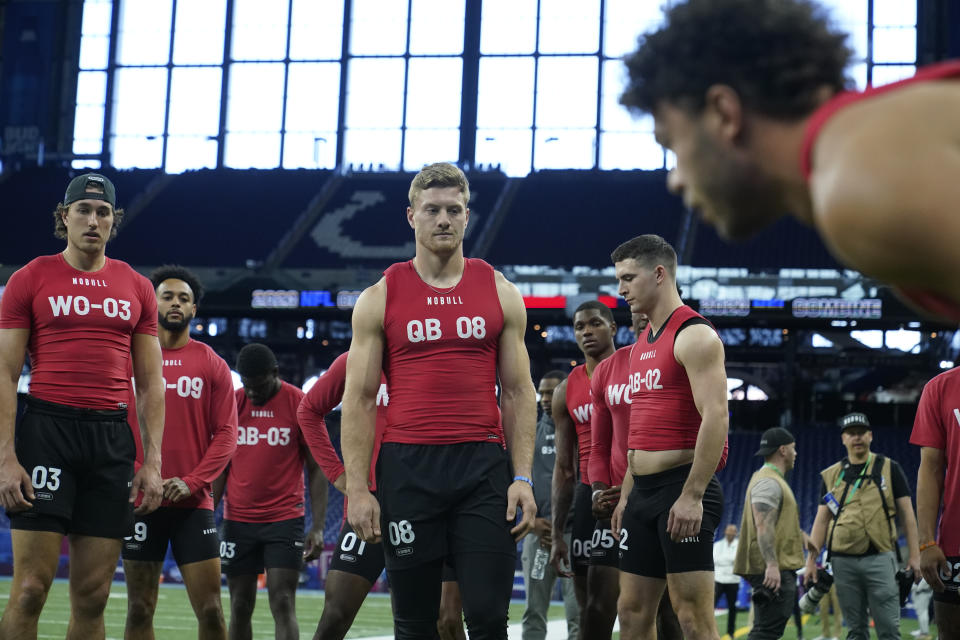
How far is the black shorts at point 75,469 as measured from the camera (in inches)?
203

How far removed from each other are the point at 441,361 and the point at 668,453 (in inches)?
58.4

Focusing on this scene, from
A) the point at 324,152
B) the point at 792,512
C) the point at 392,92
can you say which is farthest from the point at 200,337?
the point at 792,512

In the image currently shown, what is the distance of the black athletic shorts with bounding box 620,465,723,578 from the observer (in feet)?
18.1

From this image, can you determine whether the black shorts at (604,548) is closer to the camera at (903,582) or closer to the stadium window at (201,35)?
the camera at (903,582)

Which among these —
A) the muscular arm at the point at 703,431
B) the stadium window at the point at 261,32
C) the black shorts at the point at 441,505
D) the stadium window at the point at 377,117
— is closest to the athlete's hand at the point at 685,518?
the muscular arm at the point at 703,431

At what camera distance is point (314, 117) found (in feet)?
113

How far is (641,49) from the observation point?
183 cm

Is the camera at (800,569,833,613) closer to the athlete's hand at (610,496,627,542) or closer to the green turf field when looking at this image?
the athlete's hand at (610,496,627,542)

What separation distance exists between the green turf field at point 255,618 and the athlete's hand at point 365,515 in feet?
25.5

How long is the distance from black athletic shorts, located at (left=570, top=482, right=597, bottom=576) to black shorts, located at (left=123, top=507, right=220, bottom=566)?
2.32m

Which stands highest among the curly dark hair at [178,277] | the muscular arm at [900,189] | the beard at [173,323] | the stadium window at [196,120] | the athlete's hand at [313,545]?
the stadium window at [196,120]

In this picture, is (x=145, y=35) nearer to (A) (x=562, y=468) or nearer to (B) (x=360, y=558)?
(A) (x=562, y=468)

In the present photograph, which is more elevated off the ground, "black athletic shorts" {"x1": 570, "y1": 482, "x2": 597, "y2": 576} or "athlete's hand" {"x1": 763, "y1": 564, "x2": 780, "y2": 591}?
"black athletic shorts" {"x1": 570, "y1": 482, "x2": 597, "y2": 576}

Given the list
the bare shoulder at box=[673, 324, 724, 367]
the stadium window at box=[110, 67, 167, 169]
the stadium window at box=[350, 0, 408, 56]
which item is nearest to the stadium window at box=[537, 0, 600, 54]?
the stadium window at box=[350, 0, 408, 56]
